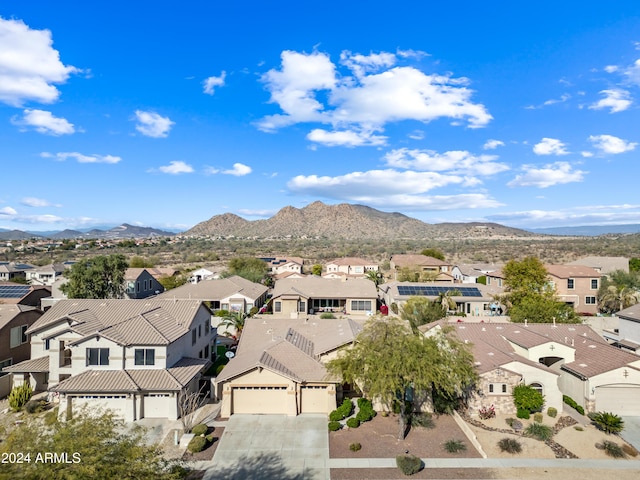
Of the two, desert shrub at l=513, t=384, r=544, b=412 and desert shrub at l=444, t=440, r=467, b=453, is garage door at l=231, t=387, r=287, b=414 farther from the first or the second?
desert shrub at l=513, t=384, r=544, b=412

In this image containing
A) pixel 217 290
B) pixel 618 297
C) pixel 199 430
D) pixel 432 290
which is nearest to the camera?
pixel 199 430

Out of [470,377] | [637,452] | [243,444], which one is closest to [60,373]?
[243,444]

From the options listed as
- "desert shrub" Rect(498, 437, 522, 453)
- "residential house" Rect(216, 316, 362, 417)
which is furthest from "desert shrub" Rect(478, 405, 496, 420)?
"residential house" Rect(216, 316, 362, 417)

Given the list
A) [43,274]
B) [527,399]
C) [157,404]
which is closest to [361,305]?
[527,399]

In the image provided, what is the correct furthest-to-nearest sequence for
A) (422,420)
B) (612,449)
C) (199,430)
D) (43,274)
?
(43,274)
(422,420)
(199,430)
(612,449)

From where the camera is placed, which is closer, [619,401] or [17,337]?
[619,401]

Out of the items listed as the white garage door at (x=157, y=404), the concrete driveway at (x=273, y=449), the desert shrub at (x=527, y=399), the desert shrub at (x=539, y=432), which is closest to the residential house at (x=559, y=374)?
the desert shrub at (x=527, y=399)

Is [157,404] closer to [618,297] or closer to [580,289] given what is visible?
[580,289]

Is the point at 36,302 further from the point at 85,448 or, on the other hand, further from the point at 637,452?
the point at 637,452
